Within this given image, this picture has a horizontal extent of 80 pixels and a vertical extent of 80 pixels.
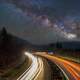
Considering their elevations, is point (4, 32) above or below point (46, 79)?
above

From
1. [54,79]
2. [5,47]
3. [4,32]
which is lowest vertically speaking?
[54,79]

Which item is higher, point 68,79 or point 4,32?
point 4,32

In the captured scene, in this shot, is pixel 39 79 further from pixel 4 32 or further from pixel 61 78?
pixel 4 32

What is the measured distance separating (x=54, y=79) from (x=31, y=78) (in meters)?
3.78

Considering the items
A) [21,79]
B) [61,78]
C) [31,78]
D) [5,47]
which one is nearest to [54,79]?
[61,78]

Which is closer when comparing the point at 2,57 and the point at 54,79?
the point at 54,79

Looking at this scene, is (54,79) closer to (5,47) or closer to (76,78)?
(76,78)

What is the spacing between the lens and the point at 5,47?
388 ft

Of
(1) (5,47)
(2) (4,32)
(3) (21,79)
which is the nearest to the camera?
(3) (21,79)

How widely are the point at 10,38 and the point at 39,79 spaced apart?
109055 mm

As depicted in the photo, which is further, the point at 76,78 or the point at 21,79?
the point at 76,78

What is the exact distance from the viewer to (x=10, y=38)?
144 metres

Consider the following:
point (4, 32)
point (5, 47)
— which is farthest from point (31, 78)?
point (4, 32)

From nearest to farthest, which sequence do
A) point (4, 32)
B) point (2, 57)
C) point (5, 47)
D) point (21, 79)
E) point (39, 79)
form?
point (21, 79) < point (39, 79) < point (2, 57) < point (5, 47) < point (4, 32)
